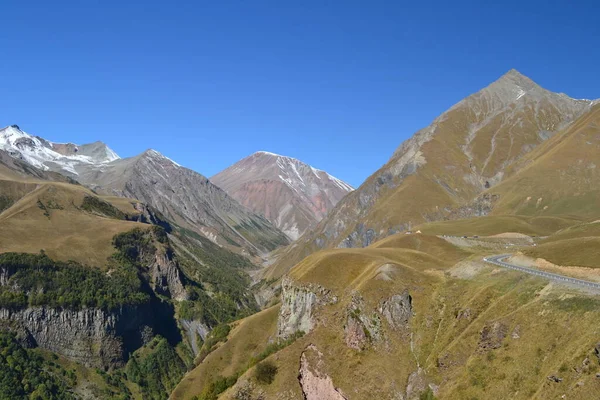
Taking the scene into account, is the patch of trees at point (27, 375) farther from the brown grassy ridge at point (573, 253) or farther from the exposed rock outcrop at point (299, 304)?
the brown grassy ridge at point (573, 253)

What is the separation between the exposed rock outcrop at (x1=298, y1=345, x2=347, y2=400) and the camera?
95.7m

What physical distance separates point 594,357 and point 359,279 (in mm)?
65523

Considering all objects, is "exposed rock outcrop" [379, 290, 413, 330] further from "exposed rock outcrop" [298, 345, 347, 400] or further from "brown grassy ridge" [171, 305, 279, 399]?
"brown grassy ridge" [171, 305, 279, 399]

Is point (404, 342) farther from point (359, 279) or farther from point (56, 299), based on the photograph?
point (56, 299)

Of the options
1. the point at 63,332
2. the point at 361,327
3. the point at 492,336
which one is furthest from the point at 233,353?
the point at 492,336

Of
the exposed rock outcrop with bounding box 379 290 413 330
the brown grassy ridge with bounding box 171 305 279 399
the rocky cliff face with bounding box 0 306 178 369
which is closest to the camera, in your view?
the exposed rock outcrop with bounding box 379 290 413 330

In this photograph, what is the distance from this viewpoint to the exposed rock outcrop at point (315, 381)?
95.7 meters

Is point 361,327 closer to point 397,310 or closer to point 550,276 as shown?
point 397,310

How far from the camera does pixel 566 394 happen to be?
62.2 m

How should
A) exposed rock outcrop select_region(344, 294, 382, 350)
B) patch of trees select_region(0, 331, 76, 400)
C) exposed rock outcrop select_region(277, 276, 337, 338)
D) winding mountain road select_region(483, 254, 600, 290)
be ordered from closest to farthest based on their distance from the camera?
winding mountain road select_region(483, 254, 600, 290)
exposed rock outcrop select_region(344, 294, 382, 350)
exposed rock outcrop select_region(277, 276, 337, 338)
patch of trees select_region(0, 331, 76, 400)

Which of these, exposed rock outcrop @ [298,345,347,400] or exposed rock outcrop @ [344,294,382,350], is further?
exposed rock outcrop @ [344,294,382,350]

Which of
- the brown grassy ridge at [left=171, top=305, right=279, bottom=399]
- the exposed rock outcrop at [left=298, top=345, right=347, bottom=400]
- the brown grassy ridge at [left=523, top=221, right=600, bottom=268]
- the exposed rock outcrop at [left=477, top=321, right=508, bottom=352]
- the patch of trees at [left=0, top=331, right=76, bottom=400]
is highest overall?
the patch of trees at [left=0, top=331, right=76, bottom=400]

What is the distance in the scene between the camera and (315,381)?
9794 cm

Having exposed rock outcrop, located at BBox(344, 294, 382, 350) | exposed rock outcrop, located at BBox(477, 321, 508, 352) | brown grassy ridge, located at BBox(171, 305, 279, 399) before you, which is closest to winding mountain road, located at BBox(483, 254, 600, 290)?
exposed rock outcrop, located at BBox(477, 321, 508, 352)
